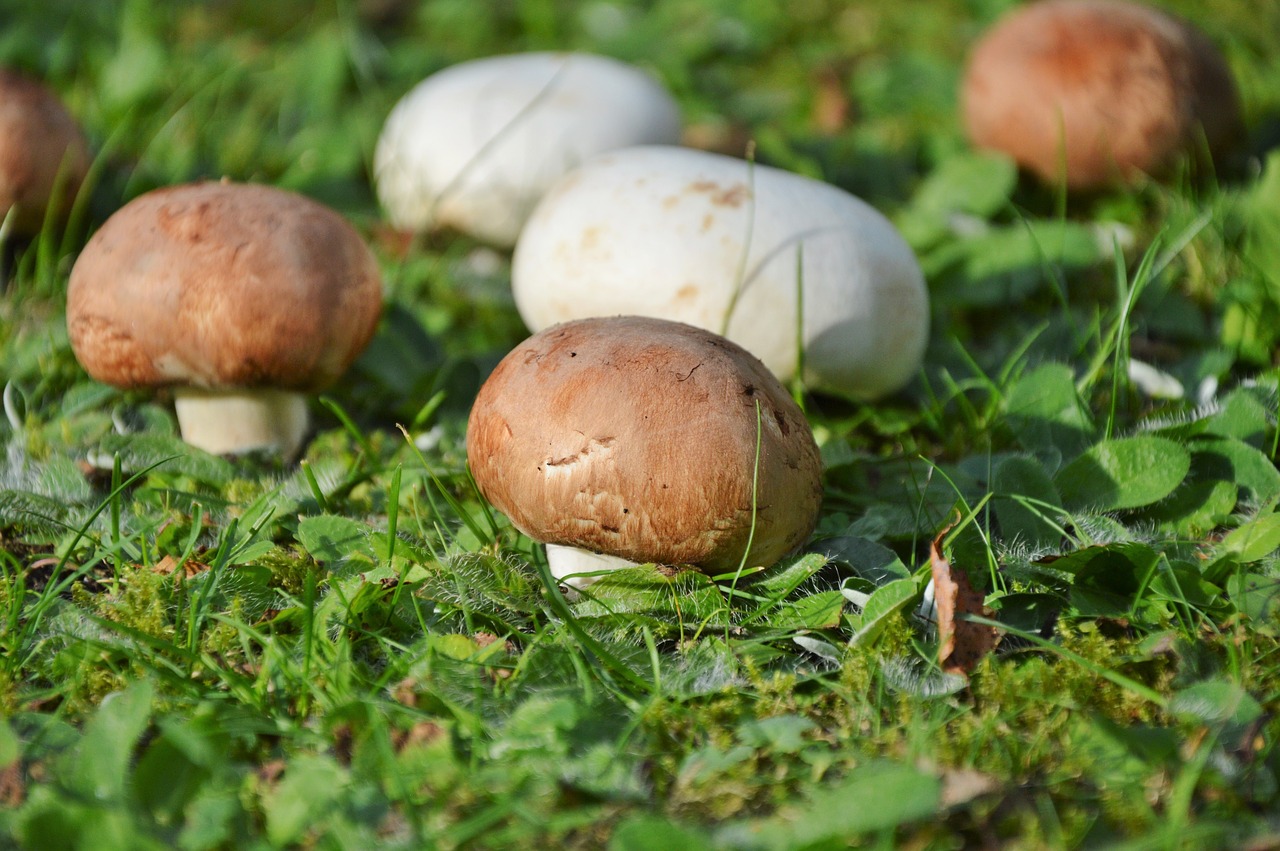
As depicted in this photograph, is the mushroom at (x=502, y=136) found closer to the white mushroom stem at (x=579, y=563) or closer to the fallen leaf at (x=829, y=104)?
the fallen leaf at (x=829, y=104)

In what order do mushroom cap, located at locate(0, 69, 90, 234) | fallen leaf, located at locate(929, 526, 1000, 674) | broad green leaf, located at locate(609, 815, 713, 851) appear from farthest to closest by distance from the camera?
mushroom cap, located at locate(0, 69, 90, 234) → fallen leaf, located at locate(929, 526, 1000, 674) → broad green leaf, located at locate(609, 815, 713, 851)

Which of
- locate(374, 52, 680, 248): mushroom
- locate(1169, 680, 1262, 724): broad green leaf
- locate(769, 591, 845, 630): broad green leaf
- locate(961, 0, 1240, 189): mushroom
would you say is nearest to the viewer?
locate(1169, 680, 1262, 724): broad green leaf

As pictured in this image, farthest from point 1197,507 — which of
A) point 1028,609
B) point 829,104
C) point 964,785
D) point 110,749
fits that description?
point 829,104

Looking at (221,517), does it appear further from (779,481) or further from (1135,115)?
(1135,115)

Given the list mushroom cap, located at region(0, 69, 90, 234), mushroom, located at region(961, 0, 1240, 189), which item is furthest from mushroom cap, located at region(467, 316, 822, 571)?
mushroom, located at region(961, 0, 1240, 189)

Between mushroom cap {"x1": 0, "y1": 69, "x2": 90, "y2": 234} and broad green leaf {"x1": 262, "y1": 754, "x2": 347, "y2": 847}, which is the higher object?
mushroom cap {"x1": 0, "y1": 69, "x2": 90, "y2": 234}

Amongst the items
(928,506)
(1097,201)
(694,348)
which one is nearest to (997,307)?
(1097,201)

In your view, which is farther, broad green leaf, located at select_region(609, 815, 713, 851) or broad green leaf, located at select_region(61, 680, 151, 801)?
broad green leaf, located at select_region(61, 680, 151, 801)

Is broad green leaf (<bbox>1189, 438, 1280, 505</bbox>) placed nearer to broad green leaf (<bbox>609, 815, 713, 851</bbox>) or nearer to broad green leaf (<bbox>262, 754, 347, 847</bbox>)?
broad green leaf (<bbox>609, 815, 713, 851</bbox>)
